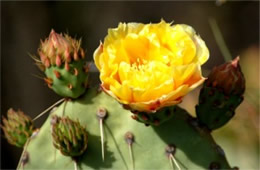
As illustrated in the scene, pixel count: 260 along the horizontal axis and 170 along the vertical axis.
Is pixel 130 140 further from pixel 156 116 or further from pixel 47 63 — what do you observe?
pixel 47 63

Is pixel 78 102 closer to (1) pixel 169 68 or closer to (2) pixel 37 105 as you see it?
(1) pixel 169 68

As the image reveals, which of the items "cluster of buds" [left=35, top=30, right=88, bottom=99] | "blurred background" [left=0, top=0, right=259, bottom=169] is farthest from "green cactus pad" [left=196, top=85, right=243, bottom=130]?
"blurred background" [left=0, top=0, right=259, bottom=169]

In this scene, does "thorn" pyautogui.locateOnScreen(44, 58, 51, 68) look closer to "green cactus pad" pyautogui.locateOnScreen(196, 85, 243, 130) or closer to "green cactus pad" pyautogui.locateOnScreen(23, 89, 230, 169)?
"green cactus pad" pyautogui.locateOnScreen(23, 89, 230, 169)

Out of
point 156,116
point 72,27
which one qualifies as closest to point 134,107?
point 156,116

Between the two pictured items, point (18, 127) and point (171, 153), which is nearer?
point (171, 153)

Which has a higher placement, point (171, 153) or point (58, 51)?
point (58, 51)

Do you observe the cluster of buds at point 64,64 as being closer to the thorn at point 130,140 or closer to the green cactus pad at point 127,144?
the green cactus pad at point 127,144
